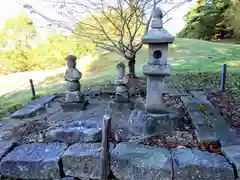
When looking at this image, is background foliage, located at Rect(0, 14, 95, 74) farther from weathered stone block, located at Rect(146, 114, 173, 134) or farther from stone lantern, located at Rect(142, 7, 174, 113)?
weathered stone block, located at Rect(146, 114, 173, 134)

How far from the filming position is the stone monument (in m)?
2.46

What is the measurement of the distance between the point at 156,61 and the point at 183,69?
4681mm

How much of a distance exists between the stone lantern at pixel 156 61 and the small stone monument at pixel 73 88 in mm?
1106

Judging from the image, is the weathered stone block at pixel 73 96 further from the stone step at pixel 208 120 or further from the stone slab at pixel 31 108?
the stone step at pixel 208 120

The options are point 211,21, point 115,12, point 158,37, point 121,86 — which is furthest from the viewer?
point 211,21

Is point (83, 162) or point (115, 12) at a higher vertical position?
point (115, 12)

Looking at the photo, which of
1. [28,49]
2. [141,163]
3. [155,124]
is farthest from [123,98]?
[28,49]

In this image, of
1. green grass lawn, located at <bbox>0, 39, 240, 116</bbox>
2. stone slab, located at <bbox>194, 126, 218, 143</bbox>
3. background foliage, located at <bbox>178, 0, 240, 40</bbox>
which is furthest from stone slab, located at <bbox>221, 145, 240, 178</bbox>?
background foliage, located at <bbox>178, 0, 240, 40</bbox>

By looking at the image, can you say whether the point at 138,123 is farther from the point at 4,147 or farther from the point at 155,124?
the point at 4,147

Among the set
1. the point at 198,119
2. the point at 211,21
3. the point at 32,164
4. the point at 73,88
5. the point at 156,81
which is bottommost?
the point at 32,164

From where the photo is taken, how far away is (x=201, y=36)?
15.8m

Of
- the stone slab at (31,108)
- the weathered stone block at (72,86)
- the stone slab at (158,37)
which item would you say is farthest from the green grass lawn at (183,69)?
the stone slab at (158,37)

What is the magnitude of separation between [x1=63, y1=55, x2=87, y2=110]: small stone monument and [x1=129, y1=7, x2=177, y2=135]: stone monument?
102 centimetres

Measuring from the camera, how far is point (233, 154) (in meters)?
1.93
